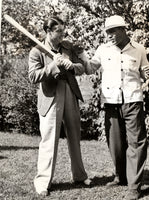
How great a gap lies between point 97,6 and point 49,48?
463cm

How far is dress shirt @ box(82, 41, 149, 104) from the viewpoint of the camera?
15.8 feet

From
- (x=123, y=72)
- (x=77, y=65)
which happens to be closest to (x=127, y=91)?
(x=123, y=72)

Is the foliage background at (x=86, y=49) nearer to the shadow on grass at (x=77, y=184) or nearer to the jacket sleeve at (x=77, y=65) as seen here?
the shadow on grass at (x=77, y=184)

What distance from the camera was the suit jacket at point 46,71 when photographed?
4741 millimetres

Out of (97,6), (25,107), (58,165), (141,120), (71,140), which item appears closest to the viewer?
(141,120)

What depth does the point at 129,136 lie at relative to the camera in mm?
4891

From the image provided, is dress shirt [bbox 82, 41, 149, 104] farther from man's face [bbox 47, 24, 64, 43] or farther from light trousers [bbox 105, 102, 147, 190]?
man's face [bbox 47, 24, 64, 43]

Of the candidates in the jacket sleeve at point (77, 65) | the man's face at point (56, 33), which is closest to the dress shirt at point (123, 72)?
the jacket sleeve at point (77, 65)

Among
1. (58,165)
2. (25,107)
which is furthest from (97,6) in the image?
(58,165)

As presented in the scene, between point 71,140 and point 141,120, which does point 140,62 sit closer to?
point 141,120

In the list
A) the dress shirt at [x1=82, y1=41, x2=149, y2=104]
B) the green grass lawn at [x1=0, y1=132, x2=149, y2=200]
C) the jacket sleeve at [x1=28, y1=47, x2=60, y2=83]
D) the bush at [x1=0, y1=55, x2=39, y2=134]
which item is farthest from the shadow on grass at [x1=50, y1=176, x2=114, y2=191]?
the bush at [x1=0, y1=55, x2=39, y2=134]

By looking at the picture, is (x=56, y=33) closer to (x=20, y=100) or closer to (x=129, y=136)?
(x=129, y=136)

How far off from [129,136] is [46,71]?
A: 1214mm

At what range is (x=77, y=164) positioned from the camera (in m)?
5.30
